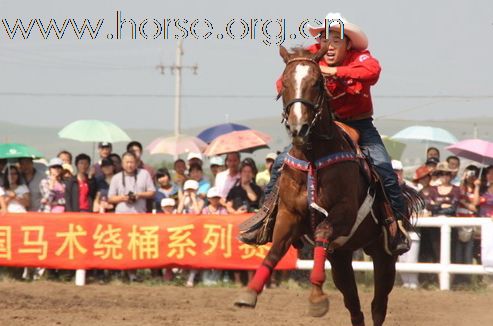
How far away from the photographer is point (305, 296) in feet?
47.1

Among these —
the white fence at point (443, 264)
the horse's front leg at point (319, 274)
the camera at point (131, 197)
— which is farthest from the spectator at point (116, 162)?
the horse's front leg at point (319, 274)

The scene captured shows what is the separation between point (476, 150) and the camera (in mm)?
17203

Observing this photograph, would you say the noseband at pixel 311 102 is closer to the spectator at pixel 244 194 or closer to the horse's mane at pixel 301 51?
the horse's mane at pixel 301 51

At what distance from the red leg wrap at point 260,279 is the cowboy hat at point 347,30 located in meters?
2.05

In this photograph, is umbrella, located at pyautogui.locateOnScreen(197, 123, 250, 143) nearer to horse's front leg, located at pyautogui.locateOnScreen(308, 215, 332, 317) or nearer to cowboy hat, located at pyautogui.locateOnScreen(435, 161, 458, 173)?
cowboy hat, located at pyautogui.locateOnScreen(435, 161, 458, 173)

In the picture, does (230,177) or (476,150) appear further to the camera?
(476,150)

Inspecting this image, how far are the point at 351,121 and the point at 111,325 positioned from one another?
3.64 m

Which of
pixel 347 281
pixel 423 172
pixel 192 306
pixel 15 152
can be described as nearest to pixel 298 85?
pixel 347 281

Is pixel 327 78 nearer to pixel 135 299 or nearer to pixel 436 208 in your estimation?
pixel 135 299

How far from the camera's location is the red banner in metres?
15.2

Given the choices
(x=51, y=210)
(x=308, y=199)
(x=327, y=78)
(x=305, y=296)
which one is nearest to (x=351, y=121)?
(x=327, y=78)

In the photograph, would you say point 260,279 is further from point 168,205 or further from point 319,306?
point 168,205

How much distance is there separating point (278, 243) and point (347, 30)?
1.87 metres

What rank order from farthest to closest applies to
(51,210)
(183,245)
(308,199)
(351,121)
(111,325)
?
1. (51,210)
2. (183,245)
3. (111,325)
4. (351,121)
5. (308,199)
